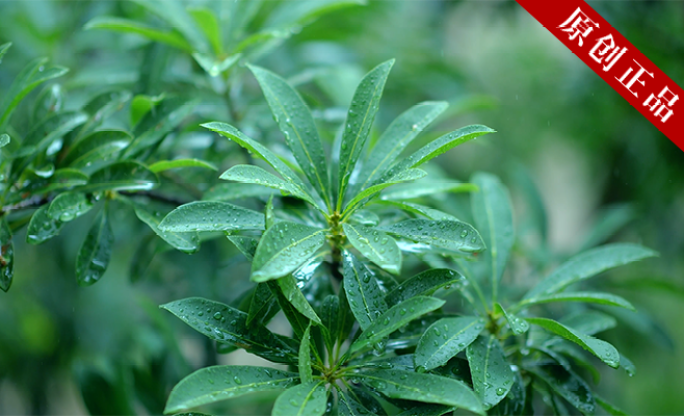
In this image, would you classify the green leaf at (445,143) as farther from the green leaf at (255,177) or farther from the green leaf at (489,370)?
the green leaf at (489,370)

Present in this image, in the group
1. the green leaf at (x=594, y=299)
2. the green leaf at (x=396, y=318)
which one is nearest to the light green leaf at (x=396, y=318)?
the green leaf at (x=396, y=318)

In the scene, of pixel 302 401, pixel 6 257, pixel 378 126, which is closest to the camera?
pixel 302 401

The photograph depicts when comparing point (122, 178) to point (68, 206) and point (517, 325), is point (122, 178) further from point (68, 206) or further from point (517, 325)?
point (517, 325)

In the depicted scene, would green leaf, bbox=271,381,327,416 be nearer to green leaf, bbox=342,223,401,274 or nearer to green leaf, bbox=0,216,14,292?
green leaf, bbox=342,223,401,274

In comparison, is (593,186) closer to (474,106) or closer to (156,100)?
(474,106)

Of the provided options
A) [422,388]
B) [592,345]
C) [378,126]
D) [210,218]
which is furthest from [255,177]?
[378,126]

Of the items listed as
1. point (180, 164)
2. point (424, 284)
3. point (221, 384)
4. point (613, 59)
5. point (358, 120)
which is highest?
point (613, 59)
